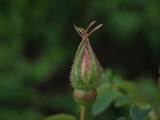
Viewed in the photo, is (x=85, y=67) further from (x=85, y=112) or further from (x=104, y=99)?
(x=104, y=99)

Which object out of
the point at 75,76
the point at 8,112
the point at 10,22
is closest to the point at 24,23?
the point at 10,22

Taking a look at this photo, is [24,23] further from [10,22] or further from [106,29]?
[106,29]

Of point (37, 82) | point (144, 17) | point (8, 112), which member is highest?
point (144, 17)

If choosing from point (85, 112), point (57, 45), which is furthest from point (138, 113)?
point (57, 45)

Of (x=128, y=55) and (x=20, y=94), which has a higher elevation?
(x=128, y=55)

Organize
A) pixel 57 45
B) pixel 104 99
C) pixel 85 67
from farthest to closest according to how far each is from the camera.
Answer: pixel 57 45 < pixel 104 99 < pixel 85 67
